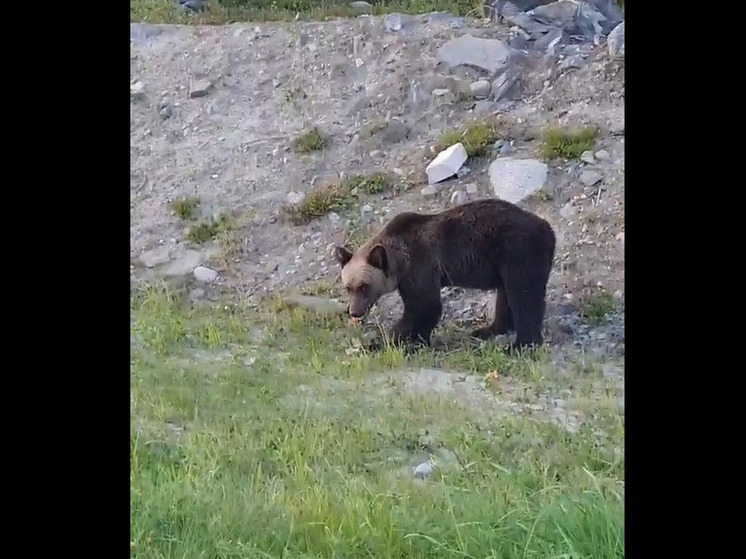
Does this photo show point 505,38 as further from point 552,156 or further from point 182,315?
point 182,315

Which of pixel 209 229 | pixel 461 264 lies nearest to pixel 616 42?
pixel 461 264

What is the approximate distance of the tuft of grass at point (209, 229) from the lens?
1929mm

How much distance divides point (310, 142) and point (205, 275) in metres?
0.36

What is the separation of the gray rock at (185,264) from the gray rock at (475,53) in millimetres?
675

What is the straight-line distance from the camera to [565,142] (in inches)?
75.4

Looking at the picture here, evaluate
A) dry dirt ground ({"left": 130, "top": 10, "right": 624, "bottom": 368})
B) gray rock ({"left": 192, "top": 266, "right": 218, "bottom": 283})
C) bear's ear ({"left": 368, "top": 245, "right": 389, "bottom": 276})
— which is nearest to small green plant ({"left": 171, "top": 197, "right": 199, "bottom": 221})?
dry dirt ground ({"left": 130, "top": 10, "right": 624, "bottom": 368})

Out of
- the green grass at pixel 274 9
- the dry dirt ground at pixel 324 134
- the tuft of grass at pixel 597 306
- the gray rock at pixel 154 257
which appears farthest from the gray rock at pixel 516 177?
the gray rock at pixel 154 257

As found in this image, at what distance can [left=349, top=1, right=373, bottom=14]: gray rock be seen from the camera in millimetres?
1978

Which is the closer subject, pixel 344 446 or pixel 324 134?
pixel 344 446

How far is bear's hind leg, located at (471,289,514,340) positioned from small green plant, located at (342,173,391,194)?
332 mm

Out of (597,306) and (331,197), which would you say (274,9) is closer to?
(331,197)

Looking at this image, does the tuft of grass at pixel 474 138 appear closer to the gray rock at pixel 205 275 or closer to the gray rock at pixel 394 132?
the gray rock at pixel 394 132
